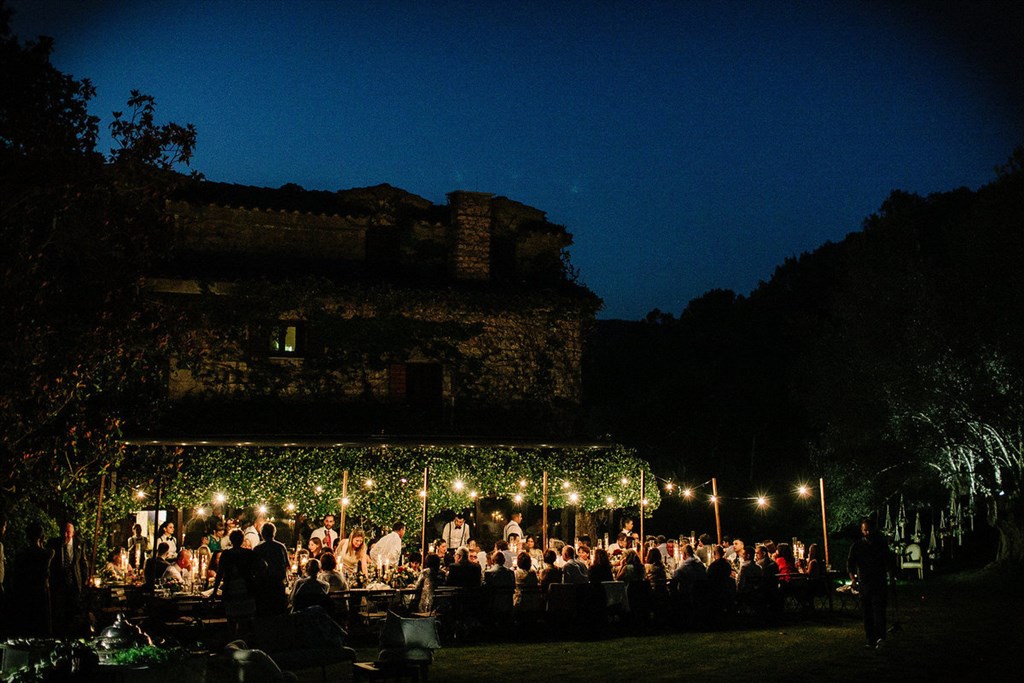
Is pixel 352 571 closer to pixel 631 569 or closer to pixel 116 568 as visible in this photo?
pixel 116 568

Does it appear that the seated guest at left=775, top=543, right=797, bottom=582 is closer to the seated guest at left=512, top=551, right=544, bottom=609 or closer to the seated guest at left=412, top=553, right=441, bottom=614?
the seated guest at left=512, top=551, right=544, bottom=609

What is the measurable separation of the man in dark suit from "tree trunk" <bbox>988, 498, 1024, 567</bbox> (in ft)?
63.0

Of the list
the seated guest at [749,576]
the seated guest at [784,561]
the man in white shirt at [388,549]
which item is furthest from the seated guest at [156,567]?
the seated guest at [784,561]

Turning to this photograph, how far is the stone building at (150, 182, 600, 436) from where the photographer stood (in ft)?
64.4

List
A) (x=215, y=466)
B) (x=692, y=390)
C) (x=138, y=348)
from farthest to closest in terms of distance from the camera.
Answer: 1. (x=692, y=390)
2. (x=215, y=466)
3. (x=138, y=348)

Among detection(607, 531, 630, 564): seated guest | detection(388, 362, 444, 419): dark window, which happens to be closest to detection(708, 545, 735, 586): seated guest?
detection(607, 531, 630, 564): seated guest

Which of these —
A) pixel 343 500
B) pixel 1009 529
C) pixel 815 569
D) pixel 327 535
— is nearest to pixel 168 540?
pixel 327 535

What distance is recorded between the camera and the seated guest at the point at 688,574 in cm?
1500

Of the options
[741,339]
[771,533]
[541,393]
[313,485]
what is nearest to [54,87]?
[313,485]

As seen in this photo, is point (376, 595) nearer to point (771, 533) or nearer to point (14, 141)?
point (14, 141)

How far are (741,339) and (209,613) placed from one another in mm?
36528

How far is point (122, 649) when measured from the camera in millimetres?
7766

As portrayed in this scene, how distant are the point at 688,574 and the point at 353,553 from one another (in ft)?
17.0

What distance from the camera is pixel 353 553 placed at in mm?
15695
